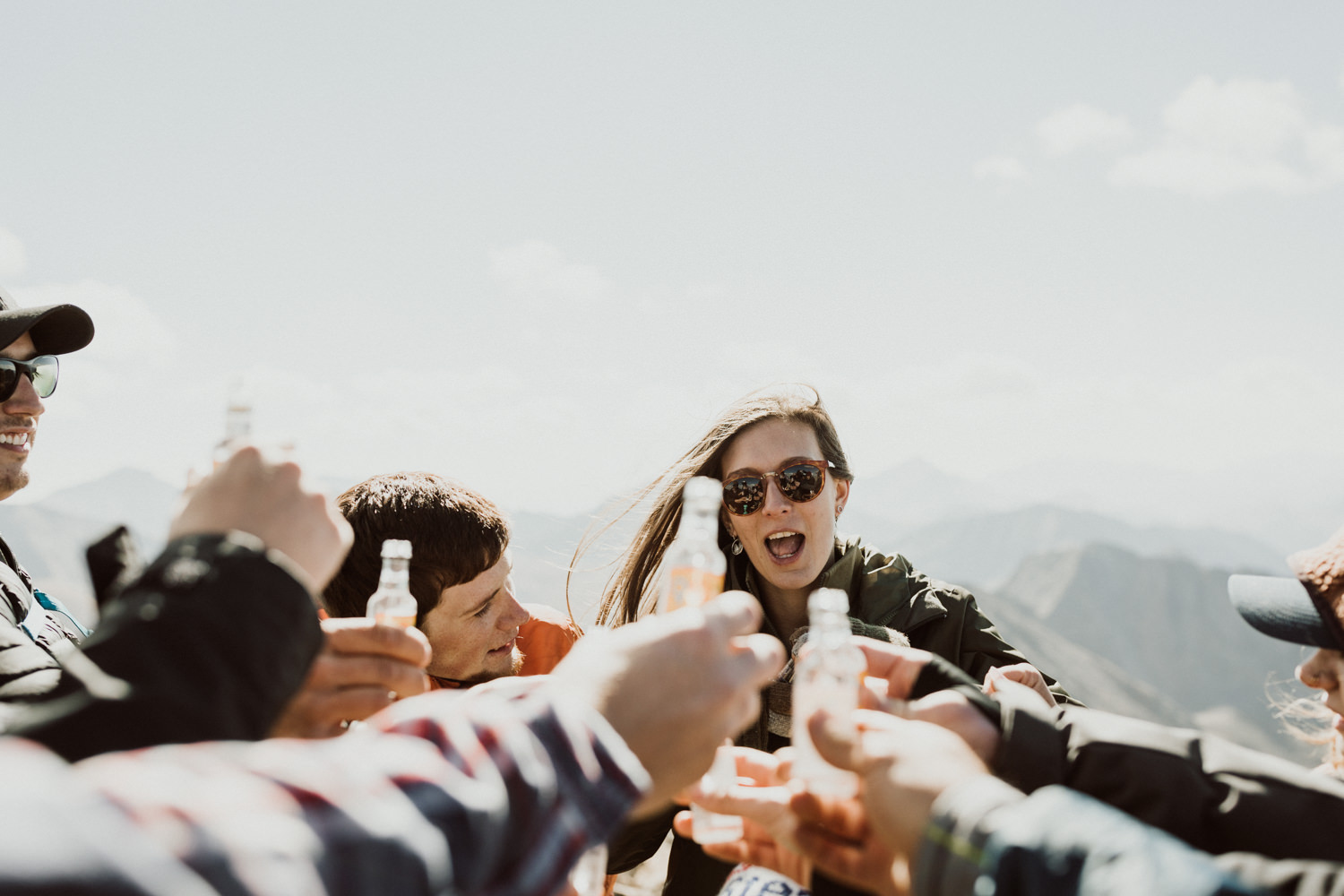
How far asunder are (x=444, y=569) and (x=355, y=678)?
2.19 metres

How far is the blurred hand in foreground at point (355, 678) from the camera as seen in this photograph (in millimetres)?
2004

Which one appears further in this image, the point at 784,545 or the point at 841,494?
the point at 841,494

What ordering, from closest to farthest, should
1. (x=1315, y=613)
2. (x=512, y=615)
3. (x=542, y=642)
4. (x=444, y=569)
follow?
(x=1315, y=613) < (x=444, y=569) < (x=512, y=615) < (x=542, y=642)

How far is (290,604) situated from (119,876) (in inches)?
25.6

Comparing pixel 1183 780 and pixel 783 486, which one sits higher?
pixel 783 486

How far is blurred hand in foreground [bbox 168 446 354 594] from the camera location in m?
1.59

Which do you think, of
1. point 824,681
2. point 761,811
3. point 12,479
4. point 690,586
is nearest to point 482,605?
point 690,586

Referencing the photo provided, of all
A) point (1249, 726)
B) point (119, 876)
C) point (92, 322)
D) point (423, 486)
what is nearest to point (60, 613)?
→ point (423, 486)

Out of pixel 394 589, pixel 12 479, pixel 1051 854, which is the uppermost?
pixel 1051 854

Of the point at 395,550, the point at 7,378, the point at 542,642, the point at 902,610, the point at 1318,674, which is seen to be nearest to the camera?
the point at 395,550

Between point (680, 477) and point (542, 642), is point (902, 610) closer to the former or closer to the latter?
point (680, 477)

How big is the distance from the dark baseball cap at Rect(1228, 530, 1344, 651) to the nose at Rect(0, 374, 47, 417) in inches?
248

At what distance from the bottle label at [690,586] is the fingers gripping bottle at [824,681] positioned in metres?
0.33

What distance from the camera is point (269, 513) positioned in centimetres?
163
